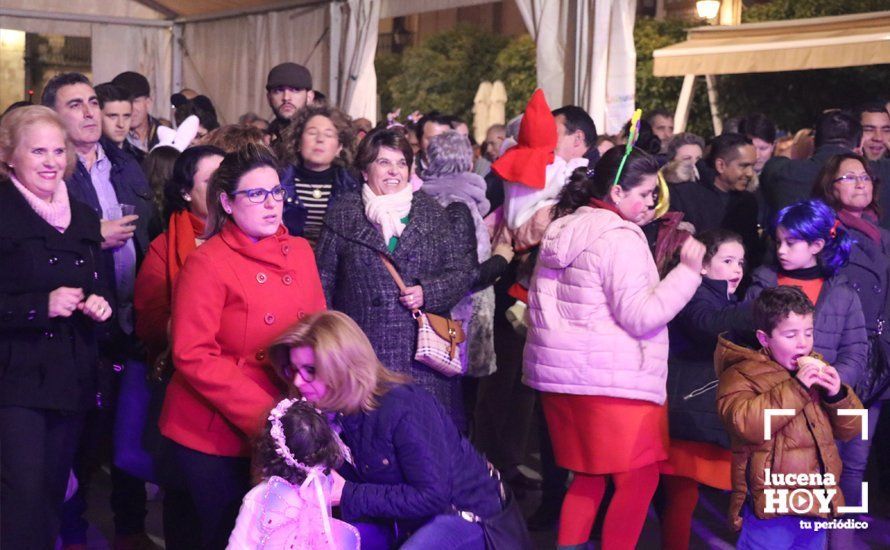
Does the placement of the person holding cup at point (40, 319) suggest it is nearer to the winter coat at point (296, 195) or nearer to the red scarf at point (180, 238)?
the red scarf at point (180, 238)

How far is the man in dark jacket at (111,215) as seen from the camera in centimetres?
516

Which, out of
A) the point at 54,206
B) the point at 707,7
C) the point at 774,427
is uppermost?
the point at 707,7

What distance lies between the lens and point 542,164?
5.86 m

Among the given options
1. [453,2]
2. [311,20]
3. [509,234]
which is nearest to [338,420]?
[509,234]

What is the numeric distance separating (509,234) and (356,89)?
24.8 ft

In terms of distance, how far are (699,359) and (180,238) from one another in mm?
2246

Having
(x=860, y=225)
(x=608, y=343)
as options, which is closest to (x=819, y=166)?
(x=860, y=225)

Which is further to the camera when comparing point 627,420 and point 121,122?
point 121,122

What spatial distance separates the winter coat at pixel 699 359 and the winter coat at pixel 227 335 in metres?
1.76

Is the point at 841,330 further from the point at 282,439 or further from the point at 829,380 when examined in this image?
the point at 282,439

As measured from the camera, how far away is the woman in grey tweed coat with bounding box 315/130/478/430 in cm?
497

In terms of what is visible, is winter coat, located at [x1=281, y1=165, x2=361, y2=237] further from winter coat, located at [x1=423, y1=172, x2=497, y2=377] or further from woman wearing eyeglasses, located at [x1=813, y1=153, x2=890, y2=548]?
woman wearing eyeglasses, located at [x1=813, y1=153, x2=890, y2=548]

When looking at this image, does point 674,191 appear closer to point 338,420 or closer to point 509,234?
point 509,234

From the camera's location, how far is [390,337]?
496 centimetres
